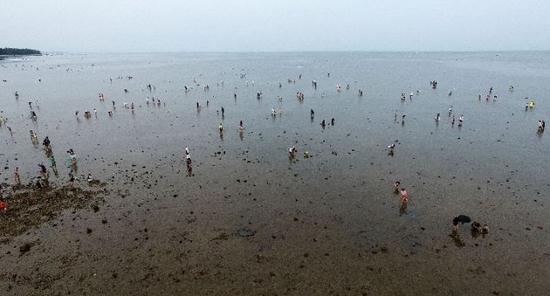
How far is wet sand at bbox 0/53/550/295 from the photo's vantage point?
844 inches

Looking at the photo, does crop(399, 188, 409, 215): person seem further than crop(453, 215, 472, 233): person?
Yes

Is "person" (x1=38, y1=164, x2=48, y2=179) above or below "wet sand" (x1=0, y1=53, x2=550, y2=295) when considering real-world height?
above

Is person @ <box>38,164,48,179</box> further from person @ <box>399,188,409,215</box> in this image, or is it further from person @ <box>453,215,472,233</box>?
person @ <box>453,215,472,233</box>

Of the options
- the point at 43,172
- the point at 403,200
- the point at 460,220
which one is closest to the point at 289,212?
the point at 403,200

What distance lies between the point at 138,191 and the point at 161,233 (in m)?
7.96

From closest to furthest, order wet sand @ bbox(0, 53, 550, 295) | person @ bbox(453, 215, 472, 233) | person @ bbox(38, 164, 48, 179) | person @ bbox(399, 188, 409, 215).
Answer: wet sand @ bbox(0, 53, 550, 295) < person @ bbox(453, 215, 472, 233) < person @ bbox(399, 188, 409, 215) < person @ bbox(38, 164, 48, 179)

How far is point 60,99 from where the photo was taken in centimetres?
8275

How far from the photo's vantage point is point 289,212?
94.8ft

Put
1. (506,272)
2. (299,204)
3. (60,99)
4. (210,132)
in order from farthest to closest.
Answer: (60,99), (210,132), (299,204), (506,272)

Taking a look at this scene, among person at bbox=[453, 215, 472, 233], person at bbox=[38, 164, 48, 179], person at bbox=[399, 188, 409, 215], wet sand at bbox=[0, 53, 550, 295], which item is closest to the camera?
wet sand at bbox=[0, 53, 550, 295]

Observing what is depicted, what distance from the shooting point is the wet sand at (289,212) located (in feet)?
70.3

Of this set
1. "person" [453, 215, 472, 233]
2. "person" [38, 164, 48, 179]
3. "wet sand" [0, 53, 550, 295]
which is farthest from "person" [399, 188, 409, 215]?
"person" [38, 164, 48, 179]

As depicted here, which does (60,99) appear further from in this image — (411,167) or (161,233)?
(411,167)

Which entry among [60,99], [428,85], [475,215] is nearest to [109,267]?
[475,215]
